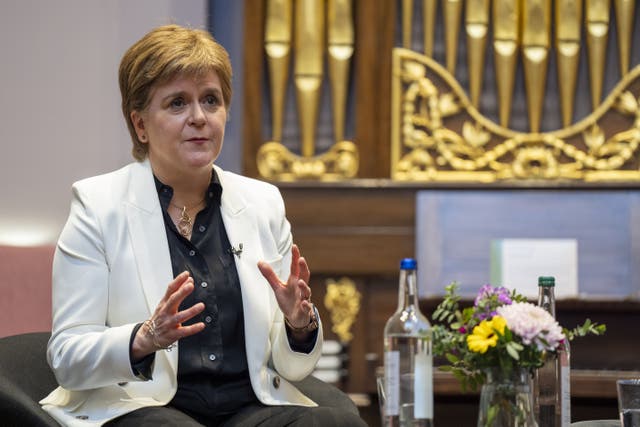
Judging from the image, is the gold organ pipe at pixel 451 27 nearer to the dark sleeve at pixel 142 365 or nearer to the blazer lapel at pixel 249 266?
the blazer lapel at pixel 249 266

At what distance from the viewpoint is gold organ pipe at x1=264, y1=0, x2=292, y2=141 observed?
16.2 ft

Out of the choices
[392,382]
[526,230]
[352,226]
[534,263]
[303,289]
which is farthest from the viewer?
[352,226]

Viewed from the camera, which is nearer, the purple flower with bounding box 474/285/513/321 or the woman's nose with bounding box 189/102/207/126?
the purple flower with bounding box 474/285/513/321

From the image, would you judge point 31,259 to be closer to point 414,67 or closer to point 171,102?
point 171,102

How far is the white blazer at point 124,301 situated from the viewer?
215cm

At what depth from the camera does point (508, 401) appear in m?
1.85

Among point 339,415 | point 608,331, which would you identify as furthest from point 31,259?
point 608,331

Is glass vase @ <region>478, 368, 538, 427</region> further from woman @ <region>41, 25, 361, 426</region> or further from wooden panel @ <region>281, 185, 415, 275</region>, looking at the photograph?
wooden panel @ <region>281, 185, 415, 275</region>

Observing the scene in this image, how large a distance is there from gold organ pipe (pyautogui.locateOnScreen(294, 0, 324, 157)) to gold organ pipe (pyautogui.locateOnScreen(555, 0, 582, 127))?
1091 mm

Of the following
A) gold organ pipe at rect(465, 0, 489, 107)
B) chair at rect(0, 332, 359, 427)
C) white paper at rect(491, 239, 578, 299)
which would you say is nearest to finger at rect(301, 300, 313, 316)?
chair at rect(0, 332, 359, 427)

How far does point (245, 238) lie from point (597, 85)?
116 inches

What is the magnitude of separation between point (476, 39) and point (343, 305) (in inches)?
53.6

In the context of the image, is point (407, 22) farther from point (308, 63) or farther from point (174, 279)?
point (174, 279)

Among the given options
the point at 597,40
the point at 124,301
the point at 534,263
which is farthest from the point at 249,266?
the point at 597,40
